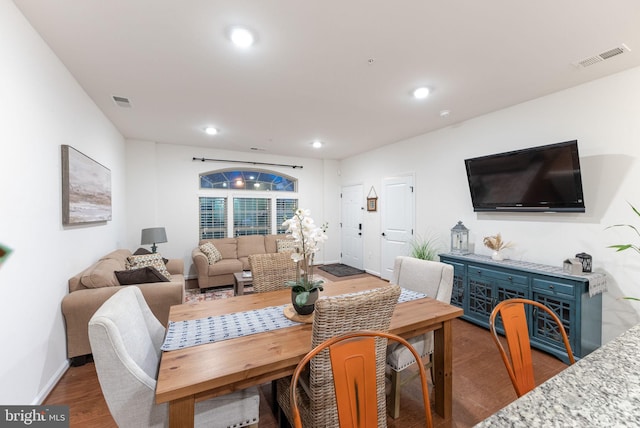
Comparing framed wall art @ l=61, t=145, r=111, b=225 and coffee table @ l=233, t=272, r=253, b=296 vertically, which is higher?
framed wall art @ l=61, t=145, r=111, b=225

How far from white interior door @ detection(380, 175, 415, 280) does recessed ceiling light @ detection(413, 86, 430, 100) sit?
188 centimetres

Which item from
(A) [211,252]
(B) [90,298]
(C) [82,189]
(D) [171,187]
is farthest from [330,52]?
(D) [171,187]

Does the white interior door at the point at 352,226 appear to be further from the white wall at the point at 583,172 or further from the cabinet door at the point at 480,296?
the cabinet door at the point at 480,296

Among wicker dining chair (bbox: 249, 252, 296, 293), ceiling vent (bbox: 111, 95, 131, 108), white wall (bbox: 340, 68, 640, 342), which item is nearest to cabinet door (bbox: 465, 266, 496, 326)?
white wall (bbox: 340, 68, 640, 342)

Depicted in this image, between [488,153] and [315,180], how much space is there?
12.6 feet

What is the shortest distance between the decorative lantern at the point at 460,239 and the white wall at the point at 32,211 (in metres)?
4.25

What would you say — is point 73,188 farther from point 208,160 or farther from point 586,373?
point 586,373

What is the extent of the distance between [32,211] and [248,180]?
4151 mm

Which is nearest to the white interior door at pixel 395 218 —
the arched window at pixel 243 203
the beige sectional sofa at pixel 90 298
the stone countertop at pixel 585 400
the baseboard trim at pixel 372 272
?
the baseboard trim at pixel 372 272

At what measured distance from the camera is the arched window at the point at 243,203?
557cm

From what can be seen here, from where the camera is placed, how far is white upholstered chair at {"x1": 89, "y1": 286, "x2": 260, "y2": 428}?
3.42 ft

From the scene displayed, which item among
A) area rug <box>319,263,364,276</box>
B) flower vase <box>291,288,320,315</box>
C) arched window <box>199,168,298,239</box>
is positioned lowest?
area rug <box>319,263,364,276</box>

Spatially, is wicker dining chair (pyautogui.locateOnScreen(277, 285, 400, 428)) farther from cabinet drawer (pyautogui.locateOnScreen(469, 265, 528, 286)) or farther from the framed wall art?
the framed wall art

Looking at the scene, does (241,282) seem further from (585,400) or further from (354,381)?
(585,400)
